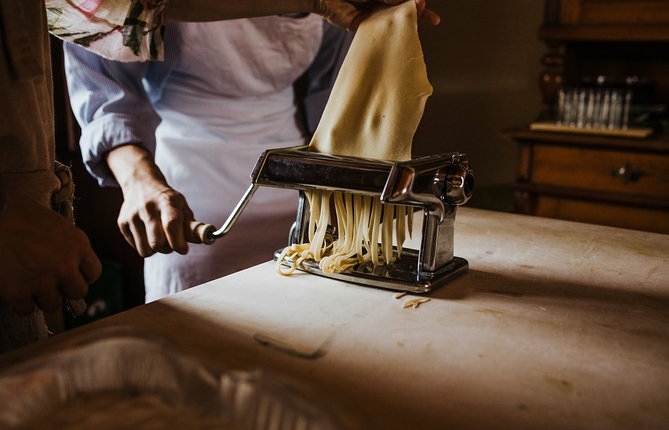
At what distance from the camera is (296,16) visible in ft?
5.09

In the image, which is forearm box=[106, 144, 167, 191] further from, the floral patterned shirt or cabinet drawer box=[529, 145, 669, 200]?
cabinet drawer box=[529, 145, 669, 200]

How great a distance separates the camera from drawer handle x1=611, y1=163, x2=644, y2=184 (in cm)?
213

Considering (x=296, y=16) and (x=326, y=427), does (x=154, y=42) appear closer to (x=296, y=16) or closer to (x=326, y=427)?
(x=296, y=16)

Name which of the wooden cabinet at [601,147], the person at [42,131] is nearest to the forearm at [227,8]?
the person at [42,131]

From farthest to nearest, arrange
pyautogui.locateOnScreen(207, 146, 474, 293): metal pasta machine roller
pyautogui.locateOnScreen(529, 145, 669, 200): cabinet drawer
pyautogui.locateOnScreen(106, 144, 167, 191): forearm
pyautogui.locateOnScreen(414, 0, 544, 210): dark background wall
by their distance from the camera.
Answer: pyautogui.locateOnScreen(414, 0, 544, 210): dark background wall < pyautogui.locateOnScreen(529, 145, 669, 200): cabinet drawer < pyautogui.locateOnScreen(106, 144, 167, 191): forearm < pyautogui.locateOnScreen(207, 146, 474, 293): metal pasta machine roller

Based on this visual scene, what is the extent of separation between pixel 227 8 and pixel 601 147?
1.49 meters

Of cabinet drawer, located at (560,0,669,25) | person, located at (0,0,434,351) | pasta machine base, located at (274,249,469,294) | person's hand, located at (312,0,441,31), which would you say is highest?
cabinet drawer, located at (560,0,669,25)

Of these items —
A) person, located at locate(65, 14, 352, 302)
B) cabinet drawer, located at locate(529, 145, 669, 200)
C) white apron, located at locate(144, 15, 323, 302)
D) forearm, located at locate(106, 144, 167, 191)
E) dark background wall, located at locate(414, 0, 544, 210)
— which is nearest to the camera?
forearm, located at locate(106, 144, 167, 191)

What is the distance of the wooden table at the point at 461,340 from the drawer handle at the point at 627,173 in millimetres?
1143

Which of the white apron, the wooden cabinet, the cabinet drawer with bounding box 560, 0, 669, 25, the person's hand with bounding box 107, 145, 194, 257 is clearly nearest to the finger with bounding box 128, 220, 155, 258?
the person's hand with bounding box 107, 145, 194, 257

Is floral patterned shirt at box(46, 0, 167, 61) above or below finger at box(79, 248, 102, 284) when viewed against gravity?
above

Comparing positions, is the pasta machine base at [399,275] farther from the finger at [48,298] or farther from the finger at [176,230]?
the finger at [48,298]

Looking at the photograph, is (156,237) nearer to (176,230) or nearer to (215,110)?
(176,230)

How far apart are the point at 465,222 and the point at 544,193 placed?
1.07 metres
